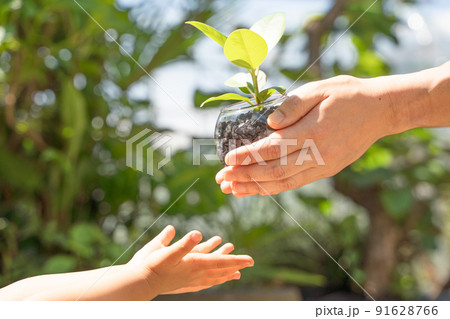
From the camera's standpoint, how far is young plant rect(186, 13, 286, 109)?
0.44 metres

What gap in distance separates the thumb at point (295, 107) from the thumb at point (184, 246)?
5.6 inches

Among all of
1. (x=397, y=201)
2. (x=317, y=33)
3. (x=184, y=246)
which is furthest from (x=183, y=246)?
(x=317, y=33)

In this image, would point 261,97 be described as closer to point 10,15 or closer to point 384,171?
point 10,15

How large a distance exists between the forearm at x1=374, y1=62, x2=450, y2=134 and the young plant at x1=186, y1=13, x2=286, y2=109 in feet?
0.39

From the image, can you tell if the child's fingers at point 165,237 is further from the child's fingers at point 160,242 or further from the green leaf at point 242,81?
the green leaf at point 242,81

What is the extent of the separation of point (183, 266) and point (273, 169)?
0.52 ft

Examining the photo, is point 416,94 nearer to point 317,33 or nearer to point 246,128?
point 246,128

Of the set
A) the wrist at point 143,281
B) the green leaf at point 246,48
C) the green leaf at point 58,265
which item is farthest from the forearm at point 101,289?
the green leaf at point 58,265

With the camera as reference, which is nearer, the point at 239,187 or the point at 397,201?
the point at 239,187

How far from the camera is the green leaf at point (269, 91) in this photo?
48cm

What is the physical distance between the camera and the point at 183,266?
51 cm

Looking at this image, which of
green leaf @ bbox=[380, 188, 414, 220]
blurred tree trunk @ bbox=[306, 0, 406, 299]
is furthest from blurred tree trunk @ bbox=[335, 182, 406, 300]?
green leaf @ bbox=[380, 188, 414, 220]

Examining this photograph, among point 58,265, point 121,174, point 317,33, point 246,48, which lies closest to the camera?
point 246,48
